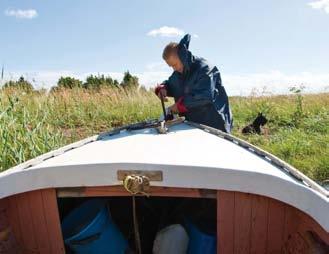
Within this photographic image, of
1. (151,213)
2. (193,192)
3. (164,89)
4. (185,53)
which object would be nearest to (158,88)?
(164,89)

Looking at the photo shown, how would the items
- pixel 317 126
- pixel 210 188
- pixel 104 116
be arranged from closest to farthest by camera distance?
pixel 210 188, pixel 317 126, pixel 104 116

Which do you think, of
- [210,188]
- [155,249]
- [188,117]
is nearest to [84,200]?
[155,249]

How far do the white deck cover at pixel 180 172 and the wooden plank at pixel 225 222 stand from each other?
80 millimetres

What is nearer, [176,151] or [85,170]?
[85,170]

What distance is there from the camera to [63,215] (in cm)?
255

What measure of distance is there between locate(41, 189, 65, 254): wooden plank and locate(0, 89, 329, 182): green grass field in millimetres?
1711

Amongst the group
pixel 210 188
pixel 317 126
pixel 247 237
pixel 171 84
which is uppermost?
pixel 171 84

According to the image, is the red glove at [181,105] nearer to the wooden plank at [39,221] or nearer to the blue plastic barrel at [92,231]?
the blue plastic barrel at [92,231]

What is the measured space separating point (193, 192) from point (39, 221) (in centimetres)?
78

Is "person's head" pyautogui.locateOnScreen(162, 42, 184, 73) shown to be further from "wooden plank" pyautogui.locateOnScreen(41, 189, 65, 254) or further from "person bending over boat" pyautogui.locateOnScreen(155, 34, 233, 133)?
"wooden plank" pyautogui.locateOnScreen(41, 189, 65, 254)

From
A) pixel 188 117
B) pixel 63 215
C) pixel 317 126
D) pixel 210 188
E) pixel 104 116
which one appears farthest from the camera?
pixel 104 116

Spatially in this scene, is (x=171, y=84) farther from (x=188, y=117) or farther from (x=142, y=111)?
(x=142, y=111)

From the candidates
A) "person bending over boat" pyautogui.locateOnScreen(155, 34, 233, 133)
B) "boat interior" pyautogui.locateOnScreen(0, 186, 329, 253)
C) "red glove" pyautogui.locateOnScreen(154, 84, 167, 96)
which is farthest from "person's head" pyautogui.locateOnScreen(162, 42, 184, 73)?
"boat interior" pyautogui.locateOnScreen(0, 186, 329, 253)

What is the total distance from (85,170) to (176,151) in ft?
1.67
